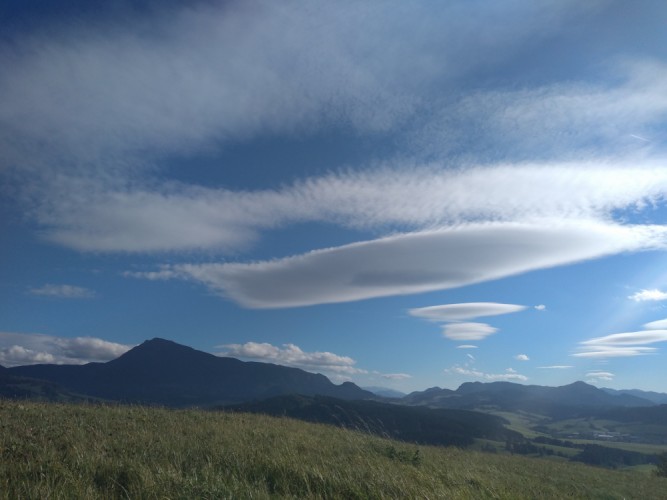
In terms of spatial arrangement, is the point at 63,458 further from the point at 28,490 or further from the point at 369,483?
the point at 369,483

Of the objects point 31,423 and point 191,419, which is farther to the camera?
point 191,419

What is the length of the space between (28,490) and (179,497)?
186cm

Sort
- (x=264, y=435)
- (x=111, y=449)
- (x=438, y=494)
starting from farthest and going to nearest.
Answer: (x=264, y=435)
(x=111, y=449)
(x=438, y=494)

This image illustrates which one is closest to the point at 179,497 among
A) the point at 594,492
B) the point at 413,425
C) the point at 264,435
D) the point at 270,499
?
the point at 270,499

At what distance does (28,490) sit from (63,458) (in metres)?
1.97

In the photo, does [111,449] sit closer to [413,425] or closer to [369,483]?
[369,483]

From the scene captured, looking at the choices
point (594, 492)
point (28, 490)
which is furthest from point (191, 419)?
point (594, 492)

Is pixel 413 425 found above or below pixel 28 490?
below

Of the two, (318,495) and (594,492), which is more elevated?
(318,495)

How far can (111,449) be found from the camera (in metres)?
8.55

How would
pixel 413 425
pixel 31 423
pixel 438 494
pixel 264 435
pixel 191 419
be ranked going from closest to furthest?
pixel 438 494
pixel 31 423
pixel 264 435
pixel 191 419
pixel 413 425

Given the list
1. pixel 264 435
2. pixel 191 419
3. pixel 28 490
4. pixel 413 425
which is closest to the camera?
pixel 28 490

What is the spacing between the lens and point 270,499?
6184 millimetres

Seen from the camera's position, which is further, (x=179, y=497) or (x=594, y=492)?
(x=594, y=492)
